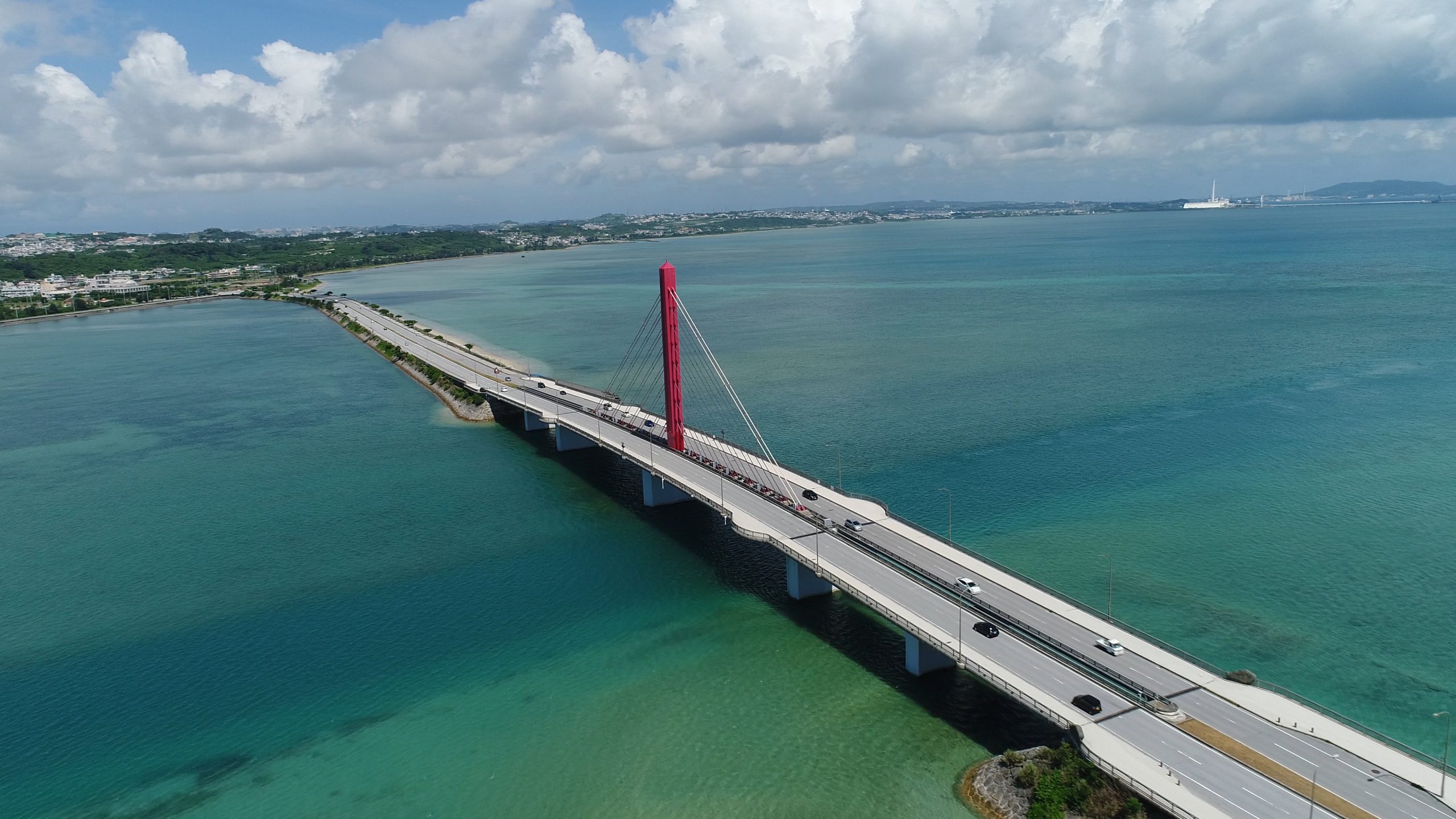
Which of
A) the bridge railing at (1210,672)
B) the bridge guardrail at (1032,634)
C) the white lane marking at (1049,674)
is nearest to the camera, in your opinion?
the bridge railing at (1210,672)

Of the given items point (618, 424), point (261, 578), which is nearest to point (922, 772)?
point (261, 578)

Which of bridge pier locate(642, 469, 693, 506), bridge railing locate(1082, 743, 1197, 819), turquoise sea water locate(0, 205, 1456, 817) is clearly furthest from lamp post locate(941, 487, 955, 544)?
bridge railing locate(1082, 743, 1197, 819)

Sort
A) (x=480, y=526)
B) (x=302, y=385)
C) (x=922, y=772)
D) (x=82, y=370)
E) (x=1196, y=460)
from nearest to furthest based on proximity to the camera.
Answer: (x=922, y=772) → (x=480, y=526) → (x=1196, y=460) → (x=302, y=385) → (x=82, y=370)

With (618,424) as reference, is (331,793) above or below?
below

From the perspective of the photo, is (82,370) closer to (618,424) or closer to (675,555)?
(618,424)

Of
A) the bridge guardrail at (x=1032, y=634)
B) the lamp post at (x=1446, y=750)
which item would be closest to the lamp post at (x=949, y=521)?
the bridge guardrail at (x=1032, y=634)

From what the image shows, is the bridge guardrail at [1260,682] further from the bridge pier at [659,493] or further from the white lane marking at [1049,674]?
the bridge pier at [659,493]
